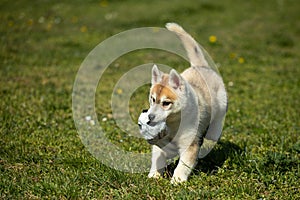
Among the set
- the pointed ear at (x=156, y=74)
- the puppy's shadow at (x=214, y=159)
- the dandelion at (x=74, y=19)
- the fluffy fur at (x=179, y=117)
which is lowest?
the dandelion at (x=74, y=19)

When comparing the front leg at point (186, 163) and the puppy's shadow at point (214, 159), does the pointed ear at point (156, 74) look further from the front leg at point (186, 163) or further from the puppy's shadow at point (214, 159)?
the puppy's shadow at point (214, 159)

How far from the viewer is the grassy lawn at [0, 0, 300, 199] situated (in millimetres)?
3650

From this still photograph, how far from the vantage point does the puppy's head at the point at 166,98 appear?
11.7 feet

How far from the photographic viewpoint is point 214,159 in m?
4.25

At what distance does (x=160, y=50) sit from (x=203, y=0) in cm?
410

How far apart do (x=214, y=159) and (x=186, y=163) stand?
0.61 meters

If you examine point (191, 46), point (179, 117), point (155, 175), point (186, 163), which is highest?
point (191, 46)

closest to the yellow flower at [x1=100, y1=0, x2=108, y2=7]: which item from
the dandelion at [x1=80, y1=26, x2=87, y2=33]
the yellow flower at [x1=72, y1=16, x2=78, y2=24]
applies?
the yellow flower at [x1=72, y1=16, x2=78, y2=24]

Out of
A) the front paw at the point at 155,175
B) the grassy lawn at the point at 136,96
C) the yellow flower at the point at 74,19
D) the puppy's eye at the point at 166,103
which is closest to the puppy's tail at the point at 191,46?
the grassy lawn at the point at 136,96

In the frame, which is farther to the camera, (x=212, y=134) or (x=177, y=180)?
(x=212, y=134)

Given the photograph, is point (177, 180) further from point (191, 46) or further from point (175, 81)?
point (191, 46)

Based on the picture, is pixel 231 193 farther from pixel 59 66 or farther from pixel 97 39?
pixel 97 39

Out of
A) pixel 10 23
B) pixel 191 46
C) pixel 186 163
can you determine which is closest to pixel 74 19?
pixel 10 23

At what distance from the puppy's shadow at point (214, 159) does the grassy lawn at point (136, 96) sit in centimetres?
1
